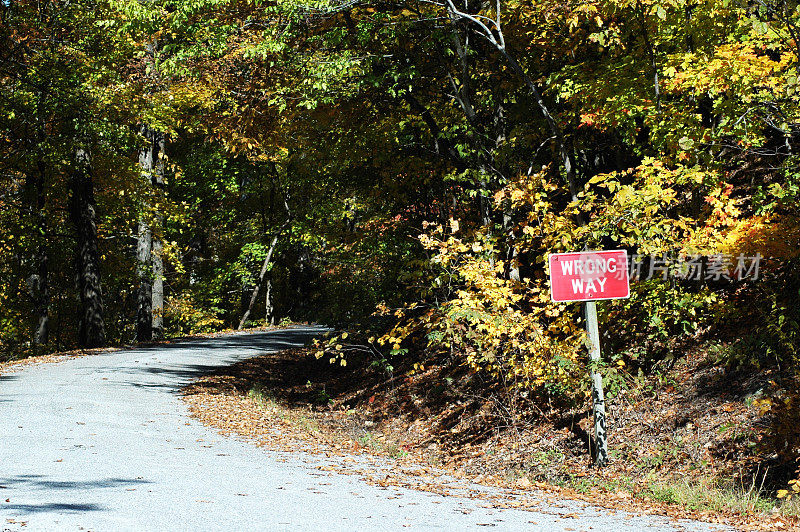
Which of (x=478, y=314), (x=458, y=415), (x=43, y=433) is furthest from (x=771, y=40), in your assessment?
(x=43, y=433)

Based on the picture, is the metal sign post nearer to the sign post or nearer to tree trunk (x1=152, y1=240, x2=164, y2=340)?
the sign post

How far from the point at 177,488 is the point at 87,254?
58.7 ft

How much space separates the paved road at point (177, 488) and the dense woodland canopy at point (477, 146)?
3254mm

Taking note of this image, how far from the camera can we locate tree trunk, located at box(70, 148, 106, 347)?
2253 cm

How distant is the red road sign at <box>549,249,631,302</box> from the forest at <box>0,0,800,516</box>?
69 cm

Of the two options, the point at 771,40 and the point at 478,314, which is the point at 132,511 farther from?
the point at 771,40

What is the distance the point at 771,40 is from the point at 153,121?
1639cm

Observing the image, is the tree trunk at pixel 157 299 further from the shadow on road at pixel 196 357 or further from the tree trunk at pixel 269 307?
the tree trunk at pixel 269 307

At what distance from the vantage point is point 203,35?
13.2 metres

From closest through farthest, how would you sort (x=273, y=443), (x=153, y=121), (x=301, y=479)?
(x=301, y=479) → (x=273, y=443) → (x=153, y=121)

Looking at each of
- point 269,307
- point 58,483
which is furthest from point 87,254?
point 58,483

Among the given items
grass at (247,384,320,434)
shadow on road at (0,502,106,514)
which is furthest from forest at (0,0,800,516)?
shadow on road at (0,502,106,514)

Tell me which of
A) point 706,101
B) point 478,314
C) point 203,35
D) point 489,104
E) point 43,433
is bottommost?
point 43,433

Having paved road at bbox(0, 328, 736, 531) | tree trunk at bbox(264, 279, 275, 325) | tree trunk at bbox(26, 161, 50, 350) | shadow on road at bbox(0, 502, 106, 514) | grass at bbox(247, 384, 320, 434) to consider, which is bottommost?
grass at bbox(247, 384, 320, 434)
